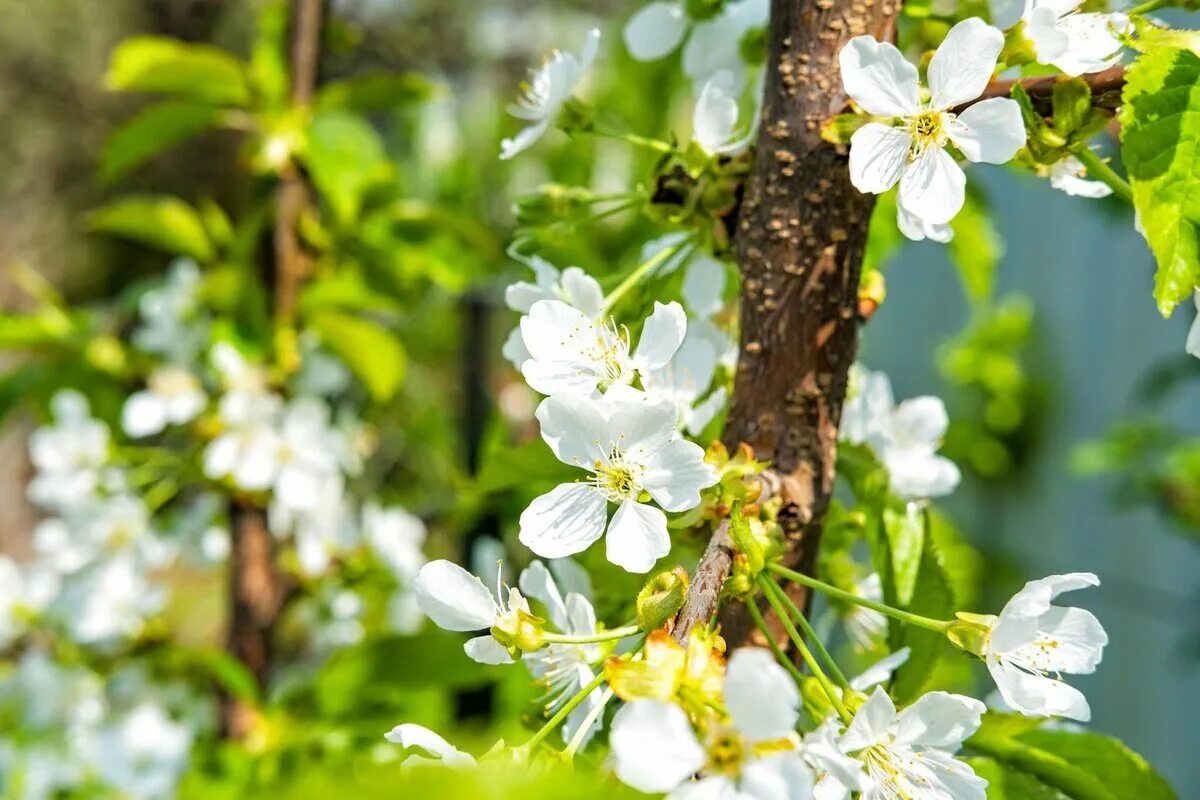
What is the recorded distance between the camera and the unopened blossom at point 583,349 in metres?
0.40

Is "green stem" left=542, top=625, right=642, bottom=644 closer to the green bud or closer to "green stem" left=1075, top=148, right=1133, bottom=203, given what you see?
the green bud

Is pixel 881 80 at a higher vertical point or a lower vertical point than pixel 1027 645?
higher

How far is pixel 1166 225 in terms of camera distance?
0.38m

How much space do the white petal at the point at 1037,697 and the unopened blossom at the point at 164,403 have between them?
2.65 feet

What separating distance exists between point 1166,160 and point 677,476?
215 mm

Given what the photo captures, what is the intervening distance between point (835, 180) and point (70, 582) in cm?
94

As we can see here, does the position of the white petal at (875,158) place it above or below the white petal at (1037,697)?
above

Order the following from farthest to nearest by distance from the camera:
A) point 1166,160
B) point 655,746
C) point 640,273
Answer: point 640,273, point 1166,160, point 655,746

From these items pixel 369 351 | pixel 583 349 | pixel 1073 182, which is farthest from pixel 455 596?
pixel 369 351

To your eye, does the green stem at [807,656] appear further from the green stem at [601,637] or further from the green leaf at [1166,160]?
the green leaf at [1166,160]

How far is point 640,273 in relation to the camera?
49cm

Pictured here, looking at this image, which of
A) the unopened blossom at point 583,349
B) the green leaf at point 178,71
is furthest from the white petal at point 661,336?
the green leaf at point 178,71

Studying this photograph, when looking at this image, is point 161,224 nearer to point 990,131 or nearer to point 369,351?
point 369,351

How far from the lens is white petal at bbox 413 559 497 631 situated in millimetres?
394
